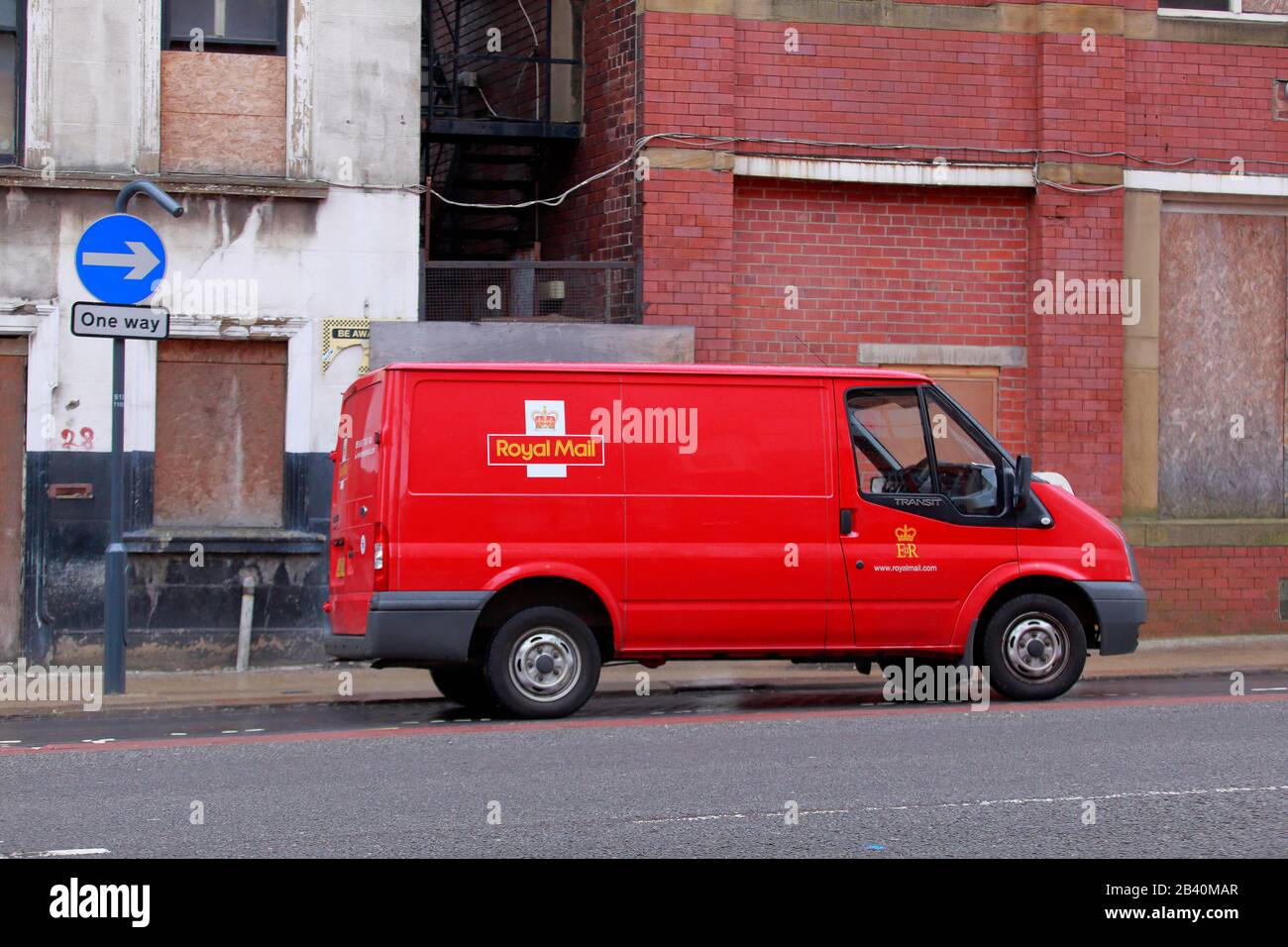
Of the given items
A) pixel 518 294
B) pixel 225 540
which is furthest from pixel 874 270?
pixel 225 540

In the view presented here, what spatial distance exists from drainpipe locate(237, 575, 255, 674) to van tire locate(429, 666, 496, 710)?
137 inches

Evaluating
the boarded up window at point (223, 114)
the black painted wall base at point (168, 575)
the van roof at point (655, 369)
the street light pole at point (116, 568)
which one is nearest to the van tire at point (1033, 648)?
the van roof at point (655, 369)

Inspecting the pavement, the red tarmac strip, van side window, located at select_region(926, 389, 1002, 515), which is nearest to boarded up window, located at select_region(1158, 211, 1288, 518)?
the pavement

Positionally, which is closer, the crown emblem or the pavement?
the crown emblem

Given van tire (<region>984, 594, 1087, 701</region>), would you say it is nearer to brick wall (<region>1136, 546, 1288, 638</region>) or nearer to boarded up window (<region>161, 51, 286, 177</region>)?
brick wall (<region>1136, 546, 1288, 638</region>)

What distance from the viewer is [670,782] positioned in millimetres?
8805

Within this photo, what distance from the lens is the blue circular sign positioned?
513 inches

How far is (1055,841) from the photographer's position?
7.25 metres

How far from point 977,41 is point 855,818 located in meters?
11.3

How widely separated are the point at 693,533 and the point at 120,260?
4.79m

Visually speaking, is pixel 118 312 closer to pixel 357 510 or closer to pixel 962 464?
pixel 357 510

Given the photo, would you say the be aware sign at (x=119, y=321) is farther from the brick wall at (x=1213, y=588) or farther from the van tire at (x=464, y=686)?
the brick wall at (x=1213, y=588)

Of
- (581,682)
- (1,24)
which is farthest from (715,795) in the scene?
(1,24)

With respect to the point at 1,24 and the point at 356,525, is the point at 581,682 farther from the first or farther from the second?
the point at 1,24
